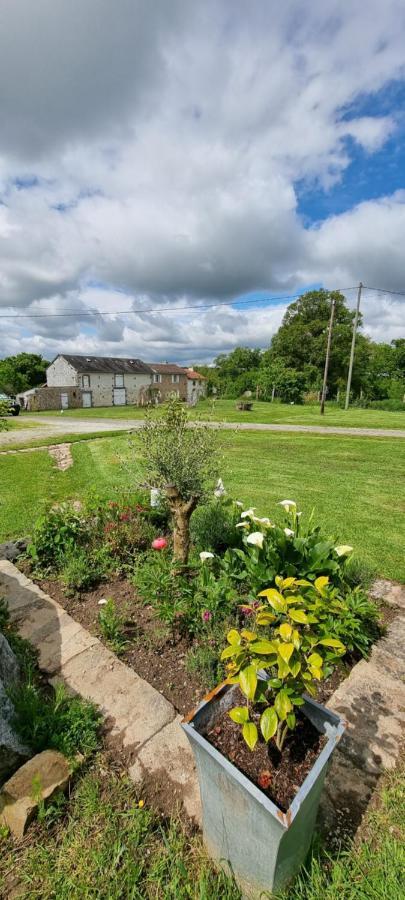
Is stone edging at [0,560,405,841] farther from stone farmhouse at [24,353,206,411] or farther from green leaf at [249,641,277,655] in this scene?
stone farmhouse at [24,353,206,411]

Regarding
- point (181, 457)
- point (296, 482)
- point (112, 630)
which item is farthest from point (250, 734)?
point (296, 482)

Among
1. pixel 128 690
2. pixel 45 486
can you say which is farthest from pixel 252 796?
pixel 45 486

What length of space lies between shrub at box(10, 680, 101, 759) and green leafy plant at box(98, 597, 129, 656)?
16.2 inches

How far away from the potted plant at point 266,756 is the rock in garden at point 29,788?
64cm

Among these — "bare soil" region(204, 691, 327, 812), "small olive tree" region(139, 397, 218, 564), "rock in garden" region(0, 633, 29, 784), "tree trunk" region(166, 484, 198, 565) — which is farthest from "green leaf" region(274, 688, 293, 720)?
"small olive tree" region(139, 397, 218, 564)

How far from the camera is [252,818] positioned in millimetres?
1054

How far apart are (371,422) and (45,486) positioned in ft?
50.3

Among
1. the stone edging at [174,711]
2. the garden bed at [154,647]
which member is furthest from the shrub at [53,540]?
the stone edging at [174,711]

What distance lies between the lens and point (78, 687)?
198cm

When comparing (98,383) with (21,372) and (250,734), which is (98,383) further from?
(250,734)

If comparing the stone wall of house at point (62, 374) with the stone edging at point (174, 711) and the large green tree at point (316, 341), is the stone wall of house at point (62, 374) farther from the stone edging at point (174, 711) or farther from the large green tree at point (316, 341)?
the stone edging at point (174, 711)

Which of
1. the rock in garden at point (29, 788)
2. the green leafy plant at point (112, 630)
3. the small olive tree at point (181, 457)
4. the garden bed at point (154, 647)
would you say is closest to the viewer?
the rock in garden at point (29, 788)

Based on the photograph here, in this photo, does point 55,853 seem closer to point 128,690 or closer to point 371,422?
point 128,690

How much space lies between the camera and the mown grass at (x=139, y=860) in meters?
1.18
